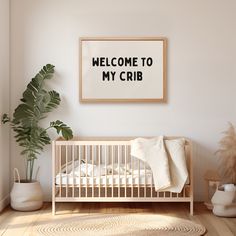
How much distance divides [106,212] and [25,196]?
0.74m

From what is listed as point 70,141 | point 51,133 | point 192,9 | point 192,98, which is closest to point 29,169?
point 51,133

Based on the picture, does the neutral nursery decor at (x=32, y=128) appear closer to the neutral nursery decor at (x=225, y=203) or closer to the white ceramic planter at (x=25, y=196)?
the white ceramic planter at (x=25, y=196)

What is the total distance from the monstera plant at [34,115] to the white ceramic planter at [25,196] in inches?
7.7

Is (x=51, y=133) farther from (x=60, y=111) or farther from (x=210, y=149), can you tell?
(x=210, y=149)

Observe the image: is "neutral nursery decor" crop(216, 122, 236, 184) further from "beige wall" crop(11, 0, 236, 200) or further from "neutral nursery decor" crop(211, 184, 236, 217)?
"neutral nursery decor" crop(211, 184, 236, 217)

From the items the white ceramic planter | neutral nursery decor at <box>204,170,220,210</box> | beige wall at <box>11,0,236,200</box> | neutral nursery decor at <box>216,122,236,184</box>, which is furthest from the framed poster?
the white ceramic planter

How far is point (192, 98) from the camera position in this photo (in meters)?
5.16

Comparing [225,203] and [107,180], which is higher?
[107,180]

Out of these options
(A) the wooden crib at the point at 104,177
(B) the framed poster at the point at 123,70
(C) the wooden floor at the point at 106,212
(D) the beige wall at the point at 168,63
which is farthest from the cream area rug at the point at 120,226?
(B) the framed poster at the point at 123,70

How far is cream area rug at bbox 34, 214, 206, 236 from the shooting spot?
396 cm

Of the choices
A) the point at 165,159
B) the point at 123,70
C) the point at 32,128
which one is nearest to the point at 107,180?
the point at 165,159

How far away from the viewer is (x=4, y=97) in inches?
195

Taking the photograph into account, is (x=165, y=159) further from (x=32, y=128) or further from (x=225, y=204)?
(x=32, y=128)

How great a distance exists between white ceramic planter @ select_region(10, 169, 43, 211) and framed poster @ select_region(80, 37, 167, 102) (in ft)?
3.23
